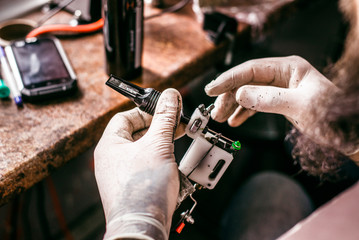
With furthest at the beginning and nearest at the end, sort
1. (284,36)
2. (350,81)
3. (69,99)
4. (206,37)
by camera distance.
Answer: (284,36)
(206,37)
(69,99)
(350,81)

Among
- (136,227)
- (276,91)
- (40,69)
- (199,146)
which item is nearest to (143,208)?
(136,227)

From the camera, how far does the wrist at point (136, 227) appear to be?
0.44m

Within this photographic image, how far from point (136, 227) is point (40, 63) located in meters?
0.53

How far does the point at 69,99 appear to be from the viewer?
2.34 feet

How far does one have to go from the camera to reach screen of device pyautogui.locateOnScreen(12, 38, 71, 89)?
0.68m

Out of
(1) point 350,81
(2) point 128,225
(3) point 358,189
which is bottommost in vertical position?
(2) point 128,225

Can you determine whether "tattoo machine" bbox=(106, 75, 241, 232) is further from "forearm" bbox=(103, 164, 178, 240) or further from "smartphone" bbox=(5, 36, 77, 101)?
"smartphone" bbox=(5, 36, 77, 101)

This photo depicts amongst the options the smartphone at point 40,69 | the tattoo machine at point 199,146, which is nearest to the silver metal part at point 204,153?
the tattoo machine at point 199,146

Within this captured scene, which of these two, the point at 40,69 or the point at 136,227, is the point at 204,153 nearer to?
the point at 136,227

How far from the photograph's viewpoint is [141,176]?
491mm

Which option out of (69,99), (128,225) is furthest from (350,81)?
(69,99)

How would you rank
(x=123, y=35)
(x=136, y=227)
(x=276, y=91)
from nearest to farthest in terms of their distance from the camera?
(x=136, y=227), (x=276, y=91), (x=123, y=35)

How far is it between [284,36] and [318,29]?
332mm

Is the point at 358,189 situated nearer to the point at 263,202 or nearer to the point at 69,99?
the point at 263,202
